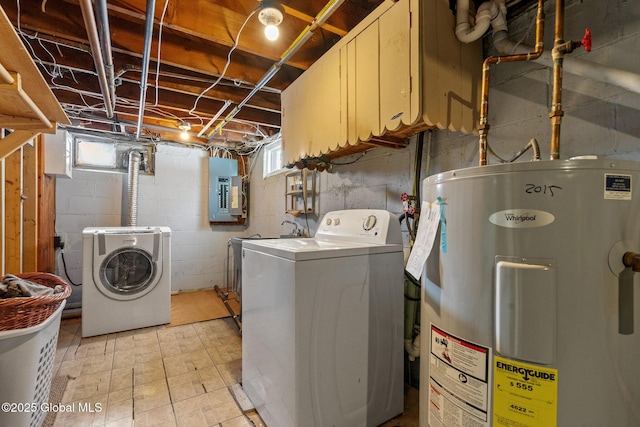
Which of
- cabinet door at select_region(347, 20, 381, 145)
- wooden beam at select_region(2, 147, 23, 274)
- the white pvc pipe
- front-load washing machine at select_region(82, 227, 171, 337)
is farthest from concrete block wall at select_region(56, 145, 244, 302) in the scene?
the white pvc pipe

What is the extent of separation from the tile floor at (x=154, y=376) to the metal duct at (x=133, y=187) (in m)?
1.28

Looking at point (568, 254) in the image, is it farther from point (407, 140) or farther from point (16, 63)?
point (16, 63)

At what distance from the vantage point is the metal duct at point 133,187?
358cm

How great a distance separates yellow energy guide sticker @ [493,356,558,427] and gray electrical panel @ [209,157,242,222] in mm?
3906

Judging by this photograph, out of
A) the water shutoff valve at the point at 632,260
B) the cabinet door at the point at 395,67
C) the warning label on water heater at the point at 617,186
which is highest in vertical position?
the cabinet door at the point at 395,67

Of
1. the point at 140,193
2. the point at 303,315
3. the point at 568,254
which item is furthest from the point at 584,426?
the point at 140,193

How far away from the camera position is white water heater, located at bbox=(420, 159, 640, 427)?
0.64 metres

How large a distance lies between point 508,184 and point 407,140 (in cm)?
121

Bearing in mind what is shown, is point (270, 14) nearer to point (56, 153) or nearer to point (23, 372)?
point (23, 372)

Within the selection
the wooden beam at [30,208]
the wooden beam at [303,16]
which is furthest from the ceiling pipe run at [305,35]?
the wooden beam at [30,208]

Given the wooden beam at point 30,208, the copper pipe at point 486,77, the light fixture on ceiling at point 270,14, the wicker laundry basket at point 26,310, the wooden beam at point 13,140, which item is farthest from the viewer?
the wooden beam at point 30,208

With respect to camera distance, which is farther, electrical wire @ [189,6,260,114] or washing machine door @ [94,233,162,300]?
washing machine door @ [94,233,162,300]

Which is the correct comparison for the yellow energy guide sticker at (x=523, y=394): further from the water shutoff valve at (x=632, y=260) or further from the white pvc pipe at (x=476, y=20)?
the white pvc pipe at (x=476, y=20)

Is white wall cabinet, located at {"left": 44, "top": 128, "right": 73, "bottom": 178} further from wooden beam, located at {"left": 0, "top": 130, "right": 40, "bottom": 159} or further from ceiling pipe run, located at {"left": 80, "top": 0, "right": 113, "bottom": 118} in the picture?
wooden beam, located at {"left": 0, "top": 130, "right": 40, "bottom": 159}
